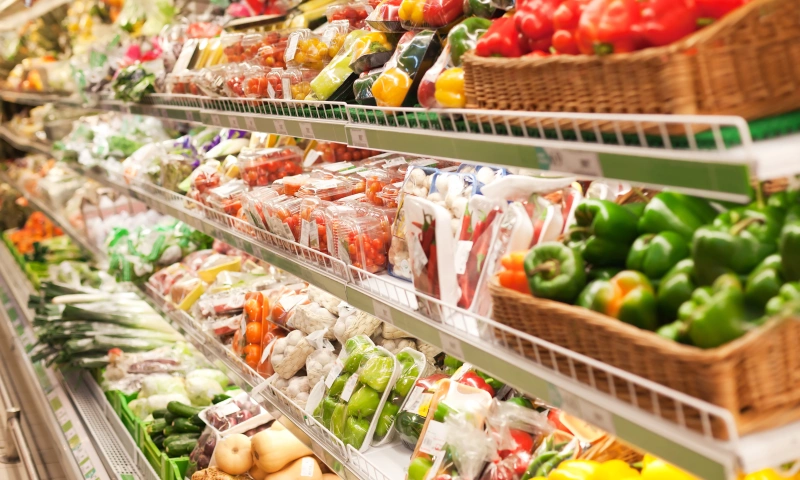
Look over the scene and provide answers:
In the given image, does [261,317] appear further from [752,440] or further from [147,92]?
[752,440]

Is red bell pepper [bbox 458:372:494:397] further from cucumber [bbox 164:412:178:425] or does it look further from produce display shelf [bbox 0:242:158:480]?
cucumber [bbox 164:412:178:425]

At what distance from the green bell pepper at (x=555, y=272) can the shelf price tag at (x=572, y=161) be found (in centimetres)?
15

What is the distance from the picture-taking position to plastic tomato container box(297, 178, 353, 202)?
2.36 metres

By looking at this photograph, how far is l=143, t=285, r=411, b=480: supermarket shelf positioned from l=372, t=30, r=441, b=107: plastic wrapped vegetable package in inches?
34.1

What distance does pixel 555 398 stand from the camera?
116 centimetres

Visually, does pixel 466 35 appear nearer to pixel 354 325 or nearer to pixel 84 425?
pixel 354 325

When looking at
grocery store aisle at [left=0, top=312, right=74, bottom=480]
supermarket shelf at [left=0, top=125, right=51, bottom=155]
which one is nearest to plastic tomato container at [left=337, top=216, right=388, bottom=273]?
grocery store aisle at [left=0, top=312, right=74, bottom=480]

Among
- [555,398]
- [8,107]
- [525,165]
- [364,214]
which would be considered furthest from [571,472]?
[8,107]

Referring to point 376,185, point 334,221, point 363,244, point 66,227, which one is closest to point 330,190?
point 376,185

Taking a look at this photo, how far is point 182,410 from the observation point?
2.88m

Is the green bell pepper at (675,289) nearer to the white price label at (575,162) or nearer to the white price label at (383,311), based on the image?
the white price label at (575,162)

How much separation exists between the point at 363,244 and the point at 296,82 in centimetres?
58

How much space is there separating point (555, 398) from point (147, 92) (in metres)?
2.81

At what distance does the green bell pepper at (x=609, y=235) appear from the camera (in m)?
1.22
